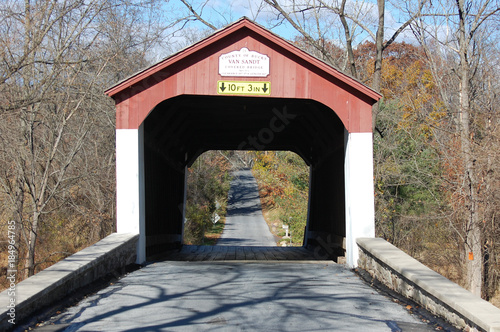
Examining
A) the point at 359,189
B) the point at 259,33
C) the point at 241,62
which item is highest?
the point at 259,33

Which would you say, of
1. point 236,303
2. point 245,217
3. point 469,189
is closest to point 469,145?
point 469,189

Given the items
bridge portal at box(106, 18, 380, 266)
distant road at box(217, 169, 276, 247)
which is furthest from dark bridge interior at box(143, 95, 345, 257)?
distant road at box(217, 169, 276, 247)

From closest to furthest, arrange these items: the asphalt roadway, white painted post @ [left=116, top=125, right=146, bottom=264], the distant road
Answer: the asphalt roadway
white painted post @ [left=116, top=125, right=146, bottom=264]
the distant road

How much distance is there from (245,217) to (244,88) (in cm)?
3423

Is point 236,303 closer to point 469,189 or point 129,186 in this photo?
point 129,186

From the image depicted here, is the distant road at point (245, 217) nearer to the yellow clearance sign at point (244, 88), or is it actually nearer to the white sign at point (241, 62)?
the yellow clearance sign at point (244, 88)

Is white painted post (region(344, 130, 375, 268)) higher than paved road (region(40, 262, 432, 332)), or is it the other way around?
white painted post (region(344, 130, 375, 268))

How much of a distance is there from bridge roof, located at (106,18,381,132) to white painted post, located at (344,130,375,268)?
0.23 metres

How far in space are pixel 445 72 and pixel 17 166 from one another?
1236 cm

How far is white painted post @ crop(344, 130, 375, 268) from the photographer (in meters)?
7.83

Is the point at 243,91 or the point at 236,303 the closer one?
the point at 236,303

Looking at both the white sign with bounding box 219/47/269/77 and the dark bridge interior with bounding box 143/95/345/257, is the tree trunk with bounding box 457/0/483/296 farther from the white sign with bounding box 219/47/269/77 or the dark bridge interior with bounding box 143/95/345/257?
the white sign with bounding box 219/47/269/77

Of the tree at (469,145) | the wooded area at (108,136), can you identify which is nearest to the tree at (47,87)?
the wooded area at (108,136)

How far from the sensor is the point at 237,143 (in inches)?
559
